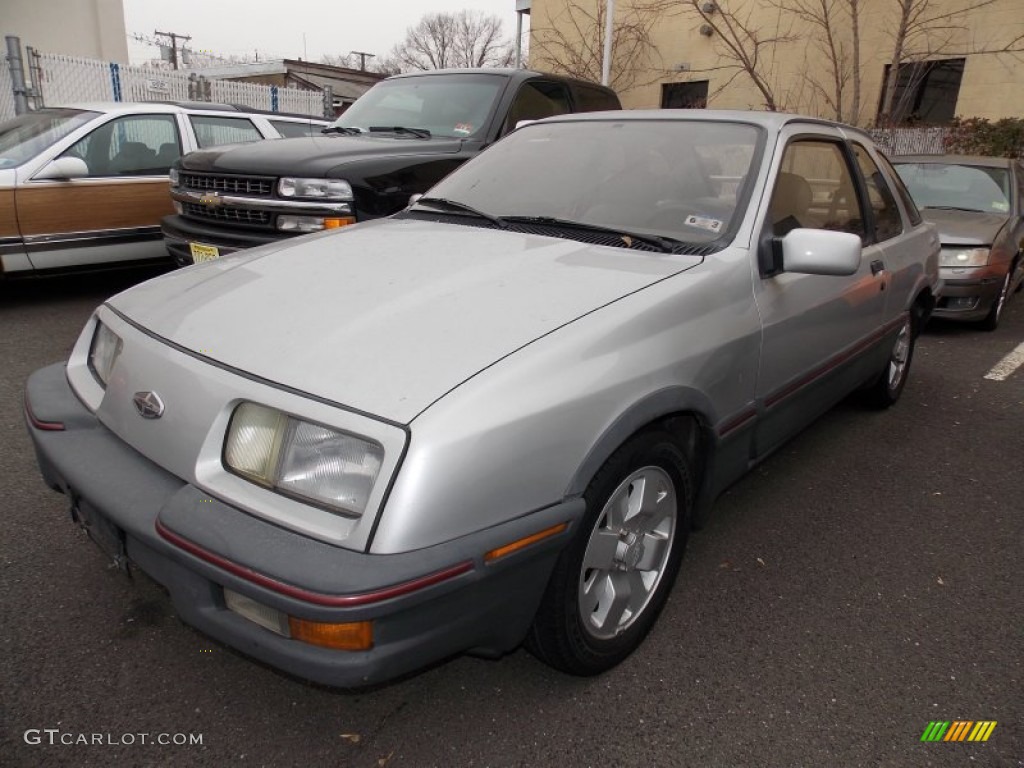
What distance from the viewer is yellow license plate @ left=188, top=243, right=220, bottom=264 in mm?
4676

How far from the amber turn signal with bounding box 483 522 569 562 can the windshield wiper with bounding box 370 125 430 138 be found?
4267 mm

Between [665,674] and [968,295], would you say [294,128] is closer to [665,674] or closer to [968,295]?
[968,295]

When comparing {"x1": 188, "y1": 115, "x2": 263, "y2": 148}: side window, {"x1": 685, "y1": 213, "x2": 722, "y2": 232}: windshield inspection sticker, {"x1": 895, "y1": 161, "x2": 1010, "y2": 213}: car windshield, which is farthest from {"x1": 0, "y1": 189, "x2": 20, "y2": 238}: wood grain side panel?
{"x1": 895, "y1": 161, "x2": 1010, "y2": 213}: car windshield

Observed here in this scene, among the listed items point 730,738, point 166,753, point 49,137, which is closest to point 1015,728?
point 730,738

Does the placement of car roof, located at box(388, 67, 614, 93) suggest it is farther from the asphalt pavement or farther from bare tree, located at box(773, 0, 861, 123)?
bare tree, located at box(773, 0, 861, 123)

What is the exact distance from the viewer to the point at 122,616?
2.28m

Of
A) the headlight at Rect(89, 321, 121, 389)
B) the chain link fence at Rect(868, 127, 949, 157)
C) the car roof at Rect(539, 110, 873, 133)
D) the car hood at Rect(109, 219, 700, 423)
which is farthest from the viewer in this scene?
the chain link fence at Rect(868, 127, 949, 157)

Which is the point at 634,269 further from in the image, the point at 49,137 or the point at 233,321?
the point at 49,137

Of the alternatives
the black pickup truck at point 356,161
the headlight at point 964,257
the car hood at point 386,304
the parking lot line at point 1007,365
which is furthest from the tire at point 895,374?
the black pickup truck at point 356,161

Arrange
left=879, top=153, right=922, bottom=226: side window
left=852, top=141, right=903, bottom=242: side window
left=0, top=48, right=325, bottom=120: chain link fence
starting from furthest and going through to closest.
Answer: left=0, top=48, right=325, bottom=120: chain link fence < left=879, top=153, right=922, bottom=226: side window < left=852, top=141, right=903, bottom=242: side window

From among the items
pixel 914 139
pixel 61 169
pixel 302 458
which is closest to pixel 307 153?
pixel 61 169

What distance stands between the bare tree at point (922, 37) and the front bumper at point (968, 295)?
10.3 meters

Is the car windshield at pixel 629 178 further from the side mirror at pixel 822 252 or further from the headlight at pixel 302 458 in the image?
the headlight at pixel 302 458

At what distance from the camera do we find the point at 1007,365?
216 inches
